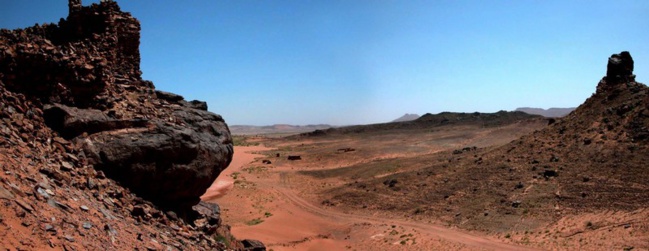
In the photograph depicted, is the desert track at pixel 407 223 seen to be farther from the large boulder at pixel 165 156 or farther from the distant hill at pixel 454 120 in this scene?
the distant hill at pixel 454 120

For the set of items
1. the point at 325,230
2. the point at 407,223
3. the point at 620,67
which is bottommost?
the point at 325,230

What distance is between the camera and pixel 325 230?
85.5 ft

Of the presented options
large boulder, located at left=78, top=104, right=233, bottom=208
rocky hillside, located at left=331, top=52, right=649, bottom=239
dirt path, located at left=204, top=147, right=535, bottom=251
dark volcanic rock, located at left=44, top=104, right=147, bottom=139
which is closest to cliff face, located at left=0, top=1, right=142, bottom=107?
dark volcanic rock, located at left=44, top=104, right=147, bottom=139

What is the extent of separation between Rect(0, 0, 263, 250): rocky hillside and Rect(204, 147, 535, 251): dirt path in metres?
8.36

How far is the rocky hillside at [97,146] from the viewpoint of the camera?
7.34 metres

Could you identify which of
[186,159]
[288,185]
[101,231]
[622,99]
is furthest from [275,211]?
[622,99]

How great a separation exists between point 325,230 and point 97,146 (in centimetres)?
1791

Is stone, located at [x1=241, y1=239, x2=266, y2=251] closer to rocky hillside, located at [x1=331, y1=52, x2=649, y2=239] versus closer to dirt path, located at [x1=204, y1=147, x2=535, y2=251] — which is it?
dirt path, located at [x1=204, y1=147, x2=535, y2=251]

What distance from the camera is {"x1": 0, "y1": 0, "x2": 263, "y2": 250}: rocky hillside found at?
A: 7.34m

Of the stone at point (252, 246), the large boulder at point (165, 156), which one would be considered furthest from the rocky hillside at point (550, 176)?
the large boulder at point (165, 156)

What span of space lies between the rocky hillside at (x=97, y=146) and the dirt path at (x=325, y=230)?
8360 mm

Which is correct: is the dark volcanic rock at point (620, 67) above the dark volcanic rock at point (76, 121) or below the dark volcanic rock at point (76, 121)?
above

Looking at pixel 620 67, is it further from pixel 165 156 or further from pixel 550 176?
pixel 165 156

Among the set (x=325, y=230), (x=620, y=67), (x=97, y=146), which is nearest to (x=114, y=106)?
(x=97, y=146)
